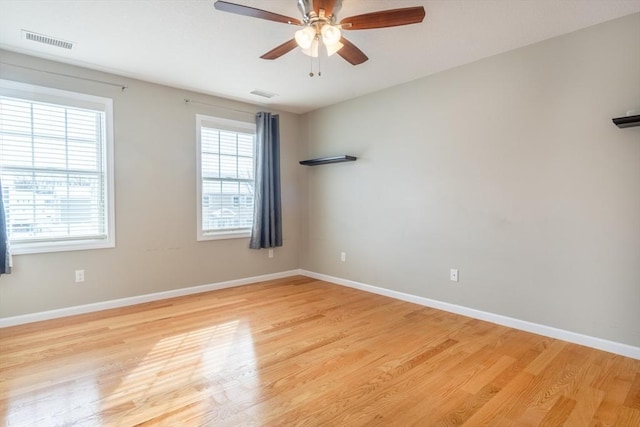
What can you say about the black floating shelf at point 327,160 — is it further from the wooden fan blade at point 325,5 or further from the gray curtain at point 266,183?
the wooden fan blade at point 325,5

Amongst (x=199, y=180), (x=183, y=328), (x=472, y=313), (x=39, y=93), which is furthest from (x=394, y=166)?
(x=39, y=93)

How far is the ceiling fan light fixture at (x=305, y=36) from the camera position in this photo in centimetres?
221

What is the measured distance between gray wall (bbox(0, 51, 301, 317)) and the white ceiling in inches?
9.3

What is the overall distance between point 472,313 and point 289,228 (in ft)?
9.25

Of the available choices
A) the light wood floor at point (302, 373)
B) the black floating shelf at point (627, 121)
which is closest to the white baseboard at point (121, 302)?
the light wood floor at point (302, 373)

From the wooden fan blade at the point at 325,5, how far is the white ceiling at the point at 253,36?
39 cm

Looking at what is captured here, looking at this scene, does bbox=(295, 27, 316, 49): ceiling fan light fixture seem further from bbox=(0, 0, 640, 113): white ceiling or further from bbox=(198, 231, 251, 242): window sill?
bbox=(198, 231, 251, 242): window sill

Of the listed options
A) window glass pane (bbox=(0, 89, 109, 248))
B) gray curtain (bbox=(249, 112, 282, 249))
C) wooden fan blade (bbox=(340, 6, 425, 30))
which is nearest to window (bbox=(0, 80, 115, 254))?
window glass pane (bbox=(0, 89, 109, 248))

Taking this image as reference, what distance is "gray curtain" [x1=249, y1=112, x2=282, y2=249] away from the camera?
4.78 m

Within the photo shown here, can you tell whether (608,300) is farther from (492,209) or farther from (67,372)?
(67,372)

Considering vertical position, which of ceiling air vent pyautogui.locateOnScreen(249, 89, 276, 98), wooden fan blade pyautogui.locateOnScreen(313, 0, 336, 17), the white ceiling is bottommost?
wooden fan blade pyautogui.locateOnScreen(313, 0, 336, 17)

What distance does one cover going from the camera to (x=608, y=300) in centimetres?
266

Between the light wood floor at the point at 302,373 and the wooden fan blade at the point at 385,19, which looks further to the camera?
the wooden fan blade at the point at 385,19

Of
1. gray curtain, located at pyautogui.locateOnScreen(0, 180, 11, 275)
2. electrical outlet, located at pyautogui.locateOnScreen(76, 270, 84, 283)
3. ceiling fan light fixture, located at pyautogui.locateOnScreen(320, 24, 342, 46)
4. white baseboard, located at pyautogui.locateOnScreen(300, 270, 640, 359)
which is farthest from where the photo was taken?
electrical outlet, located at pyautogui.locateOnScreen(76, 270, 84, 283)
